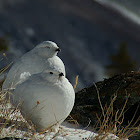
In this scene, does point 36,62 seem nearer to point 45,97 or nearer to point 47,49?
point 47,49

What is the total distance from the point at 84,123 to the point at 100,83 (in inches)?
41.0

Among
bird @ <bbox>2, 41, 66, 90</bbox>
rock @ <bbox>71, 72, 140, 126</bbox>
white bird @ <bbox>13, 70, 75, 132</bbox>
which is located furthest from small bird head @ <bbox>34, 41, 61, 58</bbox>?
A: rock @ <bbox>71, 72, 140, 126</bbox>

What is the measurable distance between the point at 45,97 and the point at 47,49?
0.91 meters

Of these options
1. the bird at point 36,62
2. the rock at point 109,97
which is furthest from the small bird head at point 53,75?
the rock at point 109,97

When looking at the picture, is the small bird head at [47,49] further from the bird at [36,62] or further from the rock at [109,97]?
the rock at [109,97]

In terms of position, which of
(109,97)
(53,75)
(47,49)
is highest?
(47,49)

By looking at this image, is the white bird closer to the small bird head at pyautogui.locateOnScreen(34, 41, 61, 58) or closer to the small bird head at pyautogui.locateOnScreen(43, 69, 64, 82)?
the small bird head at pyautogui.locateOnScreen(43, 69, 64, 82)

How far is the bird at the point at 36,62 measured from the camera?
2998 millimetres

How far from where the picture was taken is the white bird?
7.88ft

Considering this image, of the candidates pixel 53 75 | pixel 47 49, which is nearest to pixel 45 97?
pixel 53 75

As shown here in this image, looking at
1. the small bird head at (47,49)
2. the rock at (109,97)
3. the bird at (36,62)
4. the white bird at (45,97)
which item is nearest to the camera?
the white bird at (45,97)

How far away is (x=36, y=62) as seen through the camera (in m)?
3.04

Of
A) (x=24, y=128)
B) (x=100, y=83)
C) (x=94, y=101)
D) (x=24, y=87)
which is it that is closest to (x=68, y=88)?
(x=24, y=87)

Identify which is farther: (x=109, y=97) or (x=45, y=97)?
(x=109, y=97)
